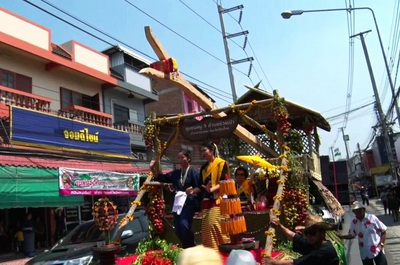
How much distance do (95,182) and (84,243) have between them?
707 centimetres

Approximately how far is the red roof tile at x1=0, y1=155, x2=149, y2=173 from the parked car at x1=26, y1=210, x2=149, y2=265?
181 inches

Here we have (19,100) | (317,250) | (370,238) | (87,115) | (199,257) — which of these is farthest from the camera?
(87,115)

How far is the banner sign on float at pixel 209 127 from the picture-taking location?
7355mm

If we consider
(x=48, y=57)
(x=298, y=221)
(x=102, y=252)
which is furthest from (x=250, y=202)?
(x=48, y=57)

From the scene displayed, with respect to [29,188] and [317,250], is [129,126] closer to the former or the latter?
[29,188]

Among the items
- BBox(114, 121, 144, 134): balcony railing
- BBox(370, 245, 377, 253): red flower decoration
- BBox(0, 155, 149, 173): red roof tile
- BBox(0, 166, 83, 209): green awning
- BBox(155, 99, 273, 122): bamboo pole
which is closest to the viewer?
BBox(370, 245, 377, 253): red flower decoration

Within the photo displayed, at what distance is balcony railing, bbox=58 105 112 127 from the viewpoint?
1792cm

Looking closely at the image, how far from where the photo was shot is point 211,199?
6141 millimetres

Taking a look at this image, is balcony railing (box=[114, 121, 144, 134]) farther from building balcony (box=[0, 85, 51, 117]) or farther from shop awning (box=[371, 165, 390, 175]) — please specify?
shop awning (box=[371, 165, 390, 175])

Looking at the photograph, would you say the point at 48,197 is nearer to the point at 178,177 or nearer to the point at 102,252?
the point at 178,177

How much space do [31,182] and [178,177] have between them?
850 centimetres

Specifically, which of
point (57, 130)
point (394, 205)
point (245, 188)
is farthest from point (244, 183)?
point (394, 205)

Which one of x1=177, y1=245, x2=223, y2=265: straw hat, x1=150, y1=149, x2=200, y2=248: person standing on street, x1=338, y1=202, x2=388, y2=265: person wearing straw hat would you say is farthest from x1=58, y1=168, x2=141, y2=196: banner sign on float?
x1=177, y1=245, x2=223, y2=265: straw hat

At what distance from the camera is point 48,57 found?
17.2 metres
